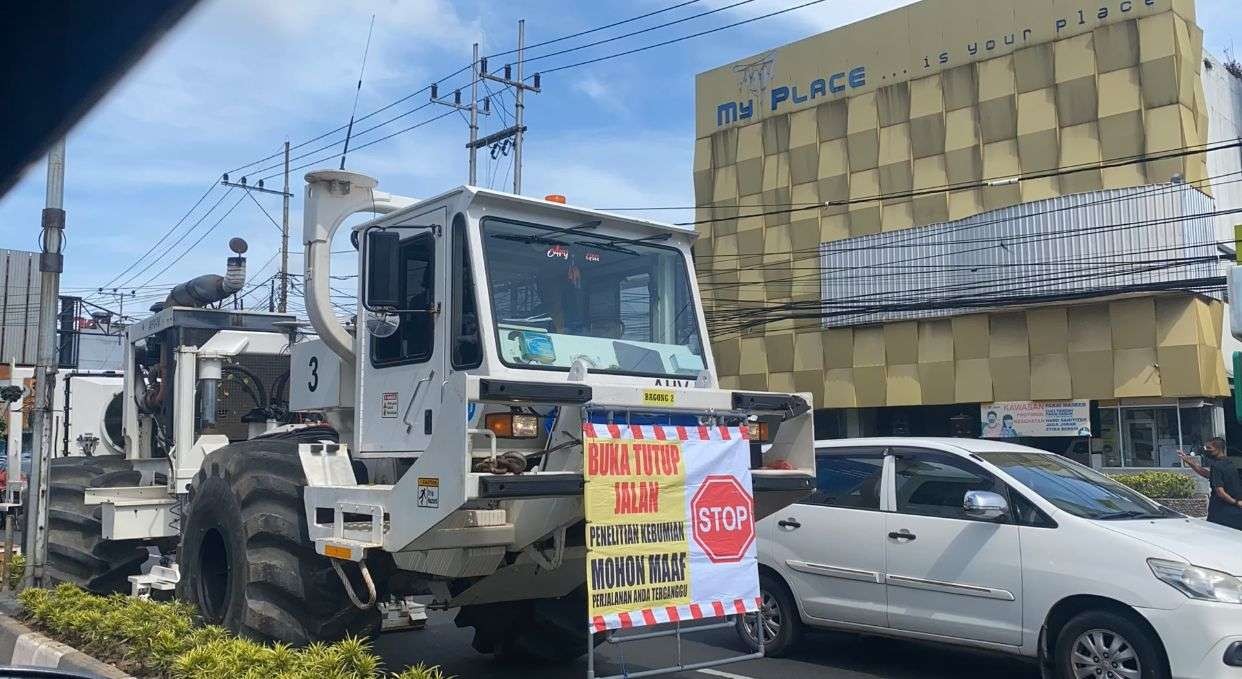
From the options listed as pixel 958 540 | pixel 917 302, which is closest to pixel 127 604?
pixel 958 540

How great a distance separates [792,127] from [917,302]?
22.8 feet

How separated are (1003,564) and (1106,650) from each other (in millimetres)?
832

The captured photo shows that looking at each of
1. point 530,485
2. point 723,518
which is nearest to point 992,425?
point 723,518

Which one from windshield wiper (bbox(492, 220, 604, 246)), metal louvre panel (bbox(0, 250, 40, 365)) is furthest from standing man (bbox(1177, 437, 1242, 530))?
metal louvre panel (bbox(0, 250, 40, 365))

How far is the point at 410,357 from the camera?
632 centimetres

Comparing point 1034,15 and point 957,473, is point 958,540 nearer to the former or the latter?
point 957,473

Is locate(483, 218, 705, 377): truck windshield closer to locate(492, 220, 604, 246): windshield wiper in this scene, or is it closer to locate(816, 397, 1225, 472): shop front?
locate(492, 220, 604, 246): windshield wiper

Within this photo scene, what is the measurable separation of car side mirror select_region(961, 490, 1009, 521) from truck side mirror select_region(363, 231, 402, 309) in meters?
4.00

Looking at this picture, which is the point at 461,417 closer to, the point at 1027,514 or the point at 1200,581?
the point at 1027,514

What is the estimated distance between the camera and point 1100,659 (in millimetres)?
6559

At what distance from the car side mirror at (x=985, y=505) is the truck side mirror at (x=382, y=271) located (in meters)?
4.00

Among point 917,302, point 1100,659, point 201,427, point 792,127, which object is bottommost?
point 1100,659

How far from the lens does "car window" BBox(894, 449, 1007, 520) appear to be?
25.1ft

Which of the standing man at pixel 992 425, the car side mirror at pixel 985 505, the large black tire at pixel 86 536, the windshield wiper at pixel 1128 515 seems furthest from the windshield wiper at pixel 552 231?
the standing man at pixel 992 425
